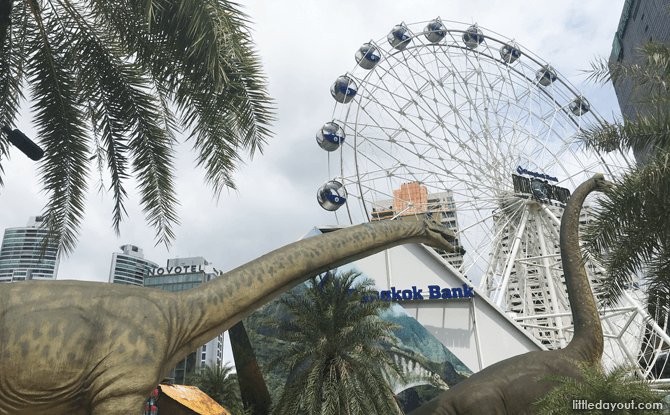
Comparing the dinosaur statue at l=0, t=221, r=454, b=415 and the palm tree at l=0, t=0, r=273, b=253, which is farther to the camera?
the palm tree at l=0, t=0, r=273, b=253

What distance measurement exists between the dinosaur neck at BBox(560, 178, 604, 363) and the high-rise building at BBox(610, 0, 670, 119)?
1550 inches

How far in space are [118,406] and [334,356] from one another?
11.4m

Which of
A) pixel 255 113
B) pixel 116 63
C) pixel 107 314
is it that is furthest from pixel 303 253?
pixel 116 63

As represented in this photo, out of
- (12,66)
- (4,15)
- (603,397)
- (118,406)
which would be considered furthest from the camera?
(12,66)

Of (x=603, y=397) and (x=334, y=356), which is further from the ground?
(x=334, y=356)

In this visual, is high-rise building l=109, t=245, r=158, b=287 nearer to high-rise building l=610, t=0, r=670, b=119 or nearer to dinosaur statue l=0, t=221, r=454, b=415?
high-rise building l=610, t=0, r=670, b=119

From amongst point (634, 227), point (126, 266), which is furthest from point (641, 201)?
point (126, 266)

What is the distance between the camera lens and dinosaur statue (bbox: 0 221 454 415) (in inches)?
113

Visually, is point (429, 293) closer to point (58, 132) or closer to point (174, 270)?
point (58, 132)

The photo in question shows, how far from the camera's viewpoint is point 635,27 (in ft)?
178

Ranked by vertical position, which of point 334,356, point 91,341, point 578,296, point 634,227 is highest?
point 634,227

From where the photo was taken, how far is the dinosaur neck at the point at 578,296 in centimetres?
527

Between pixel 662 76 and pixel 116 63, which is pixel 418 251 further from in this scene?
pixel 116 63

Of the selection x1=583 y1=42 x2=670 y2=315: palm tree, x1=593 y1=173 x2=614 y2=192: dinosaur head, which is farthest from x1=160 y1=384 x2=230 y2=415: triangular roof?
x1=593 y1=173 x2=614 y2=192: dinosaur head
